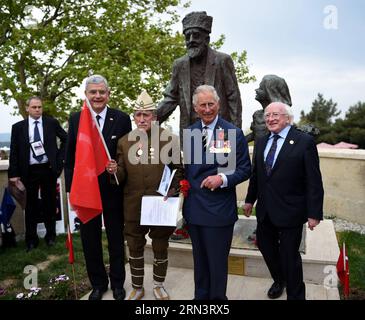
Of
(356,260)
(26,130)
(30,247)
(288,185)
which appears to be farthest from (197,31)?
(30,247)

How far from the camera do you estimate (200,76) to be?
3.88 metres

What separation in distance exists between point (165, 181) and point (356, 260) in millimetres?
3040

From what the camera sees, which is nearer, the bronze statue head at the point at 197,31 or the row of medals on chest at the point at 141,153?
the row of medals on chest at the point at 141,153

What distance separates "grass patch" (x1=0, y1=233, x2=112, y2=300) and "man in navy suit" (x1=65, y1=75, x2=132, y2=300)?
624mm

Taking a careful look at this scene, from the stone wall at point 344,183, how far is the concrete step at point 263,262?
2948 millimetres

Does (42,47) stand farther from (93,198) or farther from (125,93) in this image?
(93,198)

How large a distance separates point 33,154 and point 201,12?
118 inches

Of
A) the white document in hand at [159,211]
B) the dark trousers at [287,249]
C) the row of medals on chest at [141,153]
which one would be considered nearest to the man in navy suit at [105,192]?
the row of medals on chest at [141,153]

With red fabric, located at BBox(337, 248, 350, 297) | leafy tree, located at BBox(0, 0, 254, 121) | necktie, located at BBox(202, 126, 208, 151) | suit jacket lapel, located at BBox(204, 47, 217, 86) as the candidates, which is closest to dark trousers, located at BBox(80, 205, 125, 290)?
necktie, located at BBox(202, 126, 208, 151)

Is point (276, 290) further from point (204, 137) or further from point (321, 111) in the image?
point (321, 111)

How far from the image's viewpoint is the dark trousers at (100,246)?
3.46 meters

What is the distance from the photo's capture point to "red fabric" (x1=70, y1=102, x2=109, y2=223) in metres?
3.19

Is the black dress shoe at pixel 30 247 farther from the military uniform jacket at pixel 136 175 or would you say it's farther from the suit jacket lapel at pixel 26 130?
the military uniform jacket at pixel 136 175

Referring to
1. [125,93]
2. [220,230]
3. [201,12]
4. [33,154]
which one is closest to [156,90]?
[125,93]
